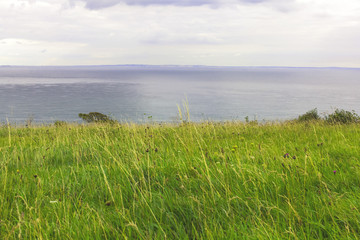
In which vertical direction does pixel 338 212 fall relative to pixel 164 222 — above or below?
above

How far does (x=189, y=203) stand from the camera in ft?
10.4

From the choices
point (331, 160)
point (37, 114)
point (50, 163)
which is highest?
point (331, 160)

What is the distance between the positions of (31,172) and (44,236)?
2455mm

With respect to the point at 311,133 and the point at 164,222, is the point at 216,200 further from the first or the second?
the point at 311,133

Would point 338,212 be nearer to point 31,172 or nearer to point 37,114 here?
point 31,172

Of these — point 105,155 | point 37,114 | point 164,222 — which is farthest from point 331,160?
point 37,114

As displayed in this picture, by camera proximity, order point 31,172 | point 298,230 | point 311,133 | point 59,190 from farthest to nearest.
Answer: point 311,133
point 31,172
point 59,190
point 298,230

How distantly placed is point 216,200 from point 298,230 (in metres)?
0.96

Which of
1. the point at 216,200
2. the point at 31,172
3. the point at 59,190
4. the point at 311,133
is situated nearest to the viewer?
the point at 216,200

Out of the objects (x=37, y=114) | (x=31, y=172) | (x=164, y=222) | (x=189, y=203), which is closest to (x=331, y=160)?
(x=189, y=203)

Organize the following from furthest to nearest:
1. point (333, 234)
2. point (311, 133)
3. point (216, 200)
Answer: point (311, 133) → point (216, 200) → point (333, 234)

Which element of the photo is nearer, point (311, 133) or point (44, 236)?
point (44, 236)

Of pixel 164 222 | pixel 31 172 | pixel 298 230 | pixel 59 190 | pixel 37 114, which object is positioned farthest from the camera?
pixel 37 114

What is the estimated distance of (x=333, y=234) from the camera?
2547 mm
